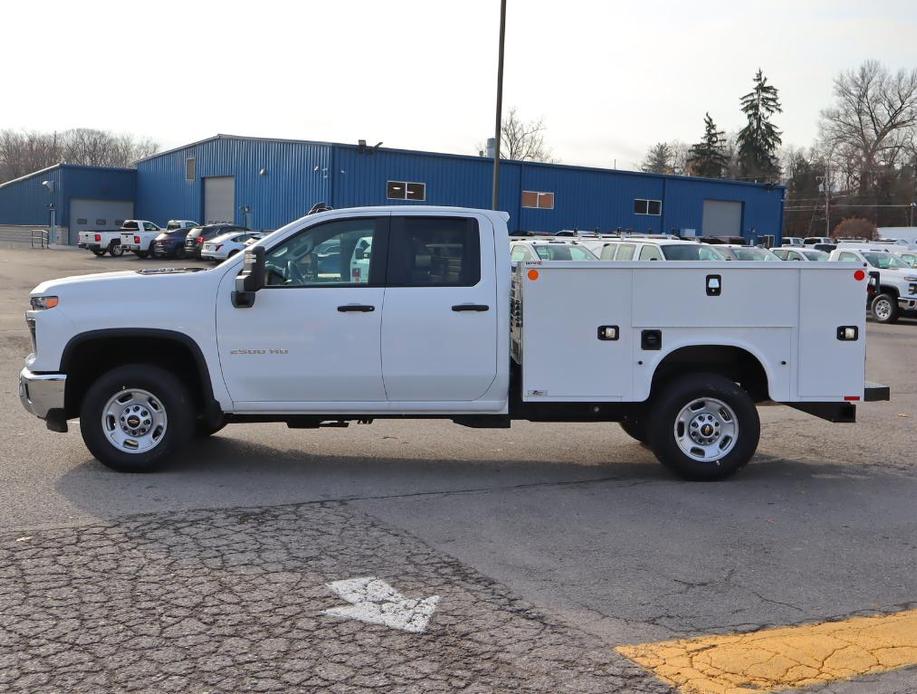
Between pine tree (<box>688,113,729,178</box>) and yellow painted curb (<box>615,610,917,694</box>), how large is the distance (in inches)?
3840

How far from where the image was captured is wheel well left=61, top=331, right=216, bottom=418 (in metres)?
7.65

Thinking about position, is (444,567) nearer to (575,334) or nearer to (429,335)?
(429,335)

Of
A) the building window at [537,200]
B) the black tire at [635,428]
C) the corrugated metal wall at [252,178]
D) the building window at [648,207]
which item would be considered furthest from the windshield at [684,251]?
the building window at [648,207]

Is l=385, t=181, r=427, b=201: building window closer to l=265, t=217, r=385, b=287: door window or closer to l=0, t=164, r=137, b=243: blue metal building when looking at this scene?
l=0, t=164, r=137, b=243: blue metal building

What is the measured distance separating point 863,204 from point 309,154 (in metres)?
67.9

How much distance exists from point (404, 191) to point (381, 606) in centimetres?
4100

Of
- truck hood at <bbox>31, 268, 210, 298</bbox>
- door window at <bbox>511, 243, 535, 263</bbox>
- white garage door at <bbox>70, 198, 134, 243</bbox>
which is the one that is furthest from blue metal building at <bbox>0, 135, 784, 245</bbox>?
truck hood at <bbox>31, 268, 210, 298</bbox>

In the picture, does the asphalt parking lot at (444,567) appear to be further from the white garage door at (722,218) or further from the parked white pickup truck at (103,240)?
the white garage door at (722,218)

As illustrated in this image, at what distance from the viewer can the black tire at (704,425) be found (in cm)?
777

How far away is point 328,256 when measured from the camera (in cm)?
780

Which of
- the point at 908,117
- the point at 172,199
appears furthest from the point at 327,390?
the point at 908,117

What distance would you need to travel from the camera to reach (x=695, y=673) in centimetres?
429

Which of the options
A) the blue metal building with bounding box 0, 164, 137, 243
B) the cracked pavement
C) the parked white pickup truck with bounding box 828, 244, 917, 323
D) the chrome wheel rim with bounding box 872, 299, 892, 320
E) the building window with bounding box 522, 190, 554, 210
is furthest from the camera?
the blue metal building with bounding box 0, 164, 137, 243

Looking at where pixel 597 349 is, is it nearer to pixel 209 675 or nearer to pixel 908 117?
pixel 209 675
